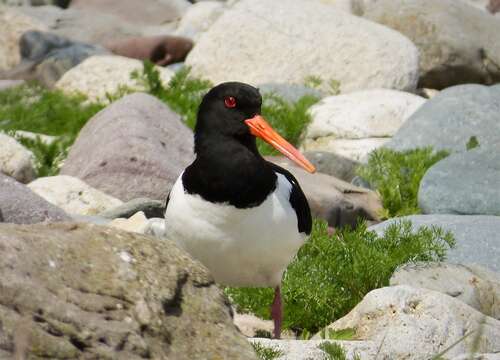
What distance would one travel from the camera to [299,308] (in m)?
7.48

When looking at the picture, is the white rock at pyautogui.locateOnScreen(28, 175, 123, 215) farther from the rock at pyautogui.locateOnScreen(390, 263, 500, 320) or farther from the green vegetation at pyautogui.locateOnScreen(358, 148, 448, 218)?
the rock at pyautogui.locateOnScreen(390, 263, 500, 320)

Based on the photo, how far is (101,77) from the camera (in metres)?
14.2

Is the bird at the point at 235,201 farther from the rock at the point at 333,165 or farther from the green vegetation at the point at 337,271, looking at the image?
the rock at the point at 333,165

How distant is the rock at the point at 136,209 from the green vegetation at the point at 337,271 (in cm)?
128

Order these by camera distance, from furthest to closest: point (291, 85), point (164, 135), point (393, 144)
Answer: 1. point (291, 85)
2. point (393, 144)
3. point (164, 135)

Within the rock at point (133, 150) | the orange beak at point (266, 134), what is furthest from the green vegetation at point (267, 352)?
the rock at point (133, 150)

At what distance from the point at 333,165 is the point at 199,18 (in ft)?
33.6

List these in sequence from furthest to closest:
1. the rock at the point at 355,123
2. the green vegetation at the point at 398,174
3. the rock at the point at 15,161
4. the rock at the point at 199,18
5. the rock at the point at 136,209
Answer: the rock at the point at 199,18 → the rock at the point at 355,123 → the green vegetation at the point at 398,174 → the rock at the point at 15,161 → the rock at the point at 136,209

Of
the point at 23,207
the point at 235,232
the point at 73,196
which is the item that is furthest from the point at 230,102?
the point at 73,196

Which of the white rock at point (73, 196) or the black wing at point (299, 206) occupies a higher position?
the black wing at point (299, 206)

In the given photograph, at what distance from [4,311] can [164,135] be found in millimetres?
7024

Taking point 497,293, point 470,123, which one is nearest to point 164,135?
point 470,123

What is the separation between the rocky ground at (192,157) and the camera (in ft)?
12.7

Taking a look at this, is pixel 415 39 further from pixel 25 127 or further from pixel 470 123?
pixel 25 127
